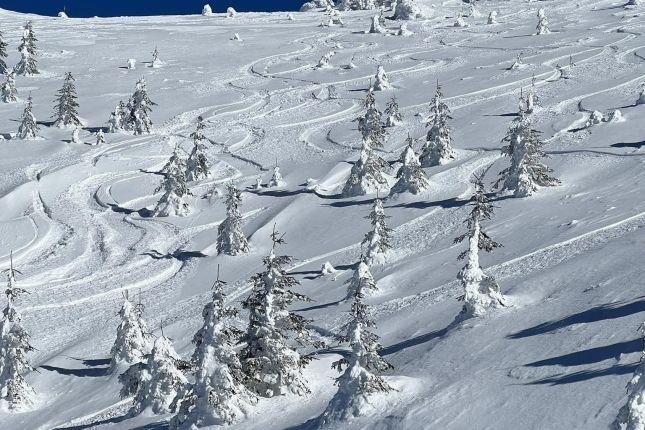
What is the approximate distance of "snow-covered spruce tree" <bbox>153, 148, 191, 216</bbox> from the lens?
1297 inches

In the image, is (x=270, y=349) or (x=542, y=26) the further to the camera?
(x=542, y=26)

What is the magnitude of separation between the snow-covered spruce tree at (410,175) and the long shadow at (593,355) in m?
16.0

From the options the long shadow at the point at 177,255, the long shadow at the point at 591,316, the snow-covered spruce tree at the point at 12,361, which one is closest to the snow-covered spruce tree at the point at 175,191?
the long shadow at the point at 177,255

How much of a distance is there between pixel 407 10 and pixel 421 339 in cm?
7108

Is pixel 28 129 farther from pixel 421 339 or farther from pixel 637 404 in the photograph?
pixel 637 404

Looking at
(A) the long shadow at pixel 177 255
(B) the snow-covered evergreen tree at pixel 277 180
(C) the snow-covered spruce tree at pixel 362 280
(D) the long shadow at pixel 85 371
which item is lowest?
(A) the long shadow at pixel 177 255

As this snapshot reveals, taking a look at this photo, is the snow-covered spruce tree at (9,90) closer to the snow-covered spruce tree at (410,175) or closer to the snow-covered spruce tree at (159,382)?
the snow-covered spruce tree at (410,175)

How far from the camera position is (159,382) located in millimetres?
16125

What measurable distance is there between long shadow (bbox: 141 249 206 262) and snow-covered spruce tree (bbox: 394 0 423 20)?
5919 cm

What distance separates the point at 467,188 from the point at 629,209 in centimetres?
827

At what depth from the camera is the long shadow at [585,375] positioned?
1212cm

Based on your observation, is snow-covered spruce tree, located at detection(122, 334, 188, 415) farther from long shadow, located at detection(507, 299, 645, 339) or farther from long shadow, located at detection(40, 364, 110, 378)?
long shadow, located at detection(507, 299, 645, 339)

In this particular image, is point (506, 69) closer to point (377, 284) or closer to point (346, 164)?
point (346, 164)

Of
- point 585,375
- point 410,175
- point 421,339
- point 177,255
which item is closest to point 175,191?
point 177,255
